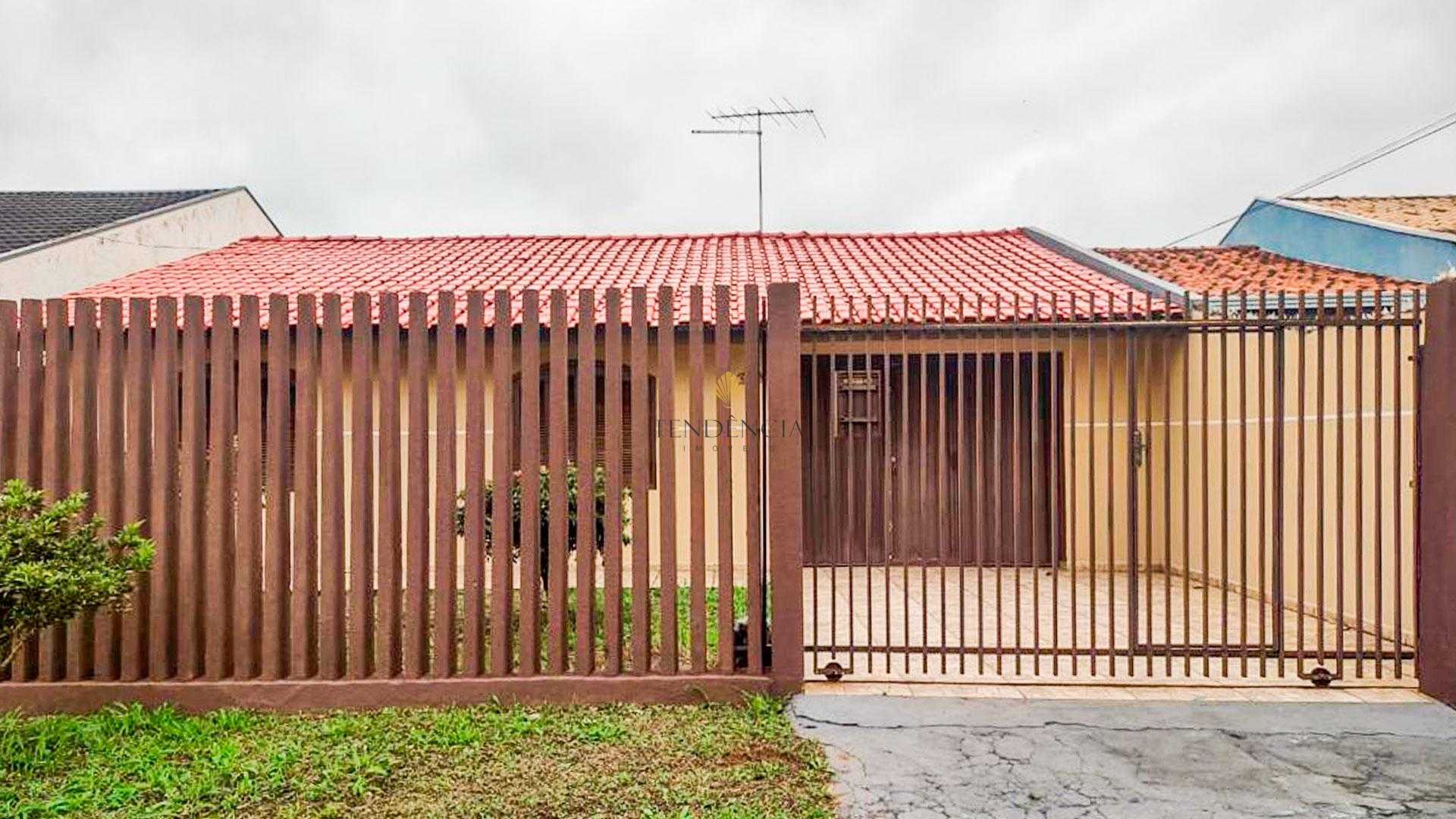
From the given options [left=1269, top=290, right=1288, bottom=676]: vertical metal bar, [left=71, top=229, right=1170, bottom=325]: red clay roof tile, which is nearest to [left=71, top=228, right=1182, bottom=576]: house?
[left=71, top=229, right=1170, bottom=325]: red clay roof tile

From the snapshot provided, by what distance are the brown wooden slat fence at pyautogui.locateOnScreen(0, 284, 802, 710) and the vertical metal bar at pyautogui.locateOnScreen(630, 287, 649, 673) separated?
1cm

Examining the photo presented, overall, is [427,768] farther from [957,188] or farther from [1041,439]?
[957,188]

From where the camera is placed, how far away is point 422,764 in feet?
12.6

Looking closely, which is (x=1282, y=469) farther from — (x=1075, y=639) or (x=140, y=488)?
(x=140, y=488)

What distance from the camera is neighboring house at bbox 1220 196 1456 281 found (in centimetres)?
847

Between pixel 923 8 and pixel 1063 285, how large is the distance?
4128mm

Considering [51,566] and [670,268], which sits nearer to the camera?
[51,566]

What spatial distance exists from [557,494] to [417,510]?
69 cm

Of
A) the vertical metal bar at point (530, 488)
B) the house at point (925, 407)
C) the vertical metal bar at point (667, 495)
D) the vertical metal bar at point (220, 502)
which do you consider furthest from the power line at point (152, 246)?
the vertical metal bar at point (667, 495)

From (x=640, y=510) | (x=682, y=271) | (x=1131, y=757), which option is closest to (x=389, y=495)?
(x=640, y=510)

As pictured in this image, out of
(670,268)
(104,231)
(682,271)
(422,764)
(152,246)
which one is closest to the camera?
(422,764)

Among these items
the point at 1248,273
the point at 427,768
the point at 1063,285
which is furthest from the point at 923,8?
the point at 427,768

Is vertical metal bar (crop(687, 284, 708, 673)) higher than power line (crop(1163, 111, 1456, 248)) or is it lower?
lower

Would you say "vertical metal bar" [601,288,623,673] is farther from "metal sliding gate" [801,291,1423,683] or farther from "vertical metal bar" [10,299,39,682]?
"vertical metal bar" [10,299,39,682]
